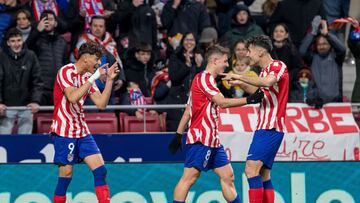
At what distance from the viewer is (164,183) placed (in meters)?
14.0

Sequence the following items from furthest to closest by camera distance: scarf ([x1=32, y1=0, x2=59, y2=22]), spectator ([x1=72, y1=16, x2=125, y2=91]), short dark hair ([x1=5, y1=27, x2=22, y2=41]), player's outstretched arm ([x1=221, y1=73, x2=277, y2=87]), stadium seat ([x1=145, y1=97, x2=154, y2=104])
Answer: scarf ([x1=32, y1=0, x2=59, y2=22]) → spectator ([x1=72, y1=16, x2=125, y2=91]) → stadium seat ([x1=145, y1=97, x2=154, y2=104]) → short dark hair ([x1=5, y1=27, x2=22, y2=41]) → player's outstretched arm ([x1=221, y1=73, x2=277, y2=87])

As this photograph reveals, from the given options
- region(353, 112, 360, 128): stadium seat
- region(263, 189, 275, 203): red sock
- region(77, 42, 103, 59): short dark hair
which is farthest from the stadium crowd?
region(263, 189, 275, 203): red sock

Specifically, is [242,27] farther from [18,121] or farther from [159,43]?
[18,121]

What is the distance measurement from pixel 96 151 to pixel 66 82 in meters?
0.82

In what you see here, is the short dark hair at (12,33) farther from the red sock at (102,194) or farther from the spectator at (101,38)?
the red sock at (102,194)

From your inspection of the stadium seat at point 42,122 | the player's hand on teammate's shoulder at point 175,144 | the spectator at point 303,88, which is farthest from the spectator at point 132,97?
Answer: the player's hand on teammate's shoulder at point 175,144

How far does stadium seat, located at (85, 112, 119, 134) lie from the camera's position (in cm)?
1584

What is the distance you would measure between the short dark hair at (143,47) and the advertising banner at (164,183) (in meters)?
2.93

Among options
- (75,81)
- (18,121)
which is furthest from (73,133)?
(18,121)

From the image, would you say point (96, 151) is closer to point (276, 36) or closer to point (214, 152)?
point (214, 152)

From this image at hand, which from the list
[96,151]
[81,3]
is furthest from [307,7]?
[96,151]

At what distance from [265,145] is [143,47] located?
13.5ft

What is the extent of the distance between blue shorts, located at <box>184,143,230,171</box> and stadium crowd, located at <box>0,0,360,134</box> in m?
2.42

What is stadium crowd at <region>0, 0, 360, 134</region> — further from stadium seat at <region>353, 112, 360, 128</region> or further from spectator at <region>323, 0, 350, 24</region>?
stadium seat at <region>353, 112, 360, 128</region>
